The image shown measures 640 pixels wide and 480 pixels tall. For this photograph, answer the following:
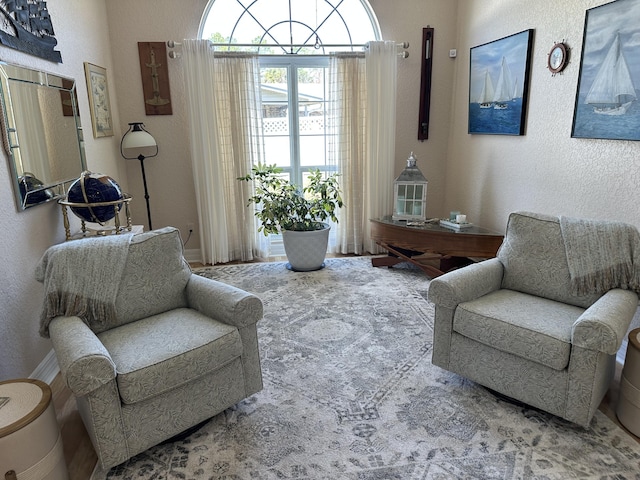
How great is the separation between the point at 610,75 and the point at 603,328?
5.18ft

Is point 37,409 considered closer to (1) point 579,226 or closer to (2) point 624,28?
(1) point 579,226

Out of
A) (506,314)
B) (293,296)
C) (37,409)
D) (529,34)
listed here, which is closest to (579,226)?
(506,314)

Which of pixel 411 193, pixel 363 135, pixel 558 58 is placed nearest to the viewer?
pixel 558 58

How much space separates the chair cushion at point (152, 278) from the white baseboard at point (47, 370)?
70cm

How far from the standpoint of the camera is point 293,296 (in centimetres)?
357

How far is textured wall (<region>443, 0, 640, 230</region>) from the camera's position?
2580mm

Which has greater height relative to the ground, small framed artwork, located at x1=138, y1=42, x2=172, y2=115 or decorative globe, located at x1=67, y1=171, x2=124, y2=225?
small framed artwork, located at x1=138, y1=42, x2=172, y2=115

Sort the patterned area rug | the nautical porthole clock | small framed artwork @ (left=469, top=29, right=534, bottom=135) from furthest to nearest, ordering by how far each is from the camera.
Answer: small framed artwork @ (left=469, top=29, right=534, bottom=135), the nautical porthole clock, the patterned area rug

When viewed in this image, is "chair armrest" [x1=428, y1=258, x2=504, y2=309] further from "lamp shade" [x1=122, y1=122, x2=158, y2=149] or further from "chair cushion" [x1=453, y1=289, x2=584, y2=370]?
"lamp shade" [x1=122, y1=122, x2=158, y2=149]

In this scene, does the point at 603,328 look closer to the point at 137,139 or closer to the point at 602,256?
the point at 602,256

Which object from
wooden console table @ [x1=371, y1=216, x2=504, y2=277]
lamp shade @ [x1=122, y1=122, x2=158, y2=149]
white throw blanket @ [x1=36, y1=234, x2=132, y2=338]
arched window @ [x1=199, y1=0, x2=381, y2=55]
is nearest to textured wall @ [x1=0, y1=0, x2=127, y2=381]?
white throw blanket @ [x1=36, y1=234, x2=132, y2=338]

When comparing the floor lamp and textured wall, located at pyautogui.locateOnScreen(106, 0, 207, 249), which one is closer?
the floor lamp

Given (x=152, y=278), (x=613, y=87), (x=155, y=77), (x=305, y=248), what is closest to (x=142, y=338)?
(x=152, y=278)

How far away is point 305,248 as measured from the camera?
4051 millimetres
